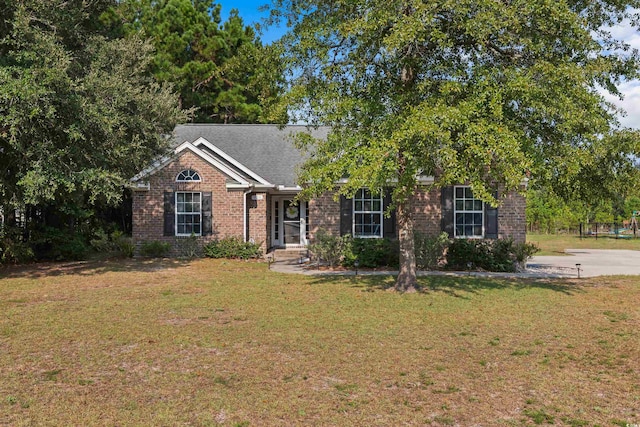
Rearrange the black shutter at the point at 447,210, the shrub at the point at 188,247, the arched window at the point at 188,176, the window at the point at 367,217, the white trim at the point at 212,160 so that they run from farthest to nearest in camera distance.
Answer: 1. the arched window at the point at 188,176
2. the white trim at the point at 212,160
3. the shrub at the point at 188,247
4. the window at the point at 367,217
5. the black shutter at the point at 447,210

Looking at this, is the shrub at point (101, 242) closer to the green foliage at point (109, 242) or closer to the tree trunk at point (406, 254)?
the green foliage at point (109, 242)

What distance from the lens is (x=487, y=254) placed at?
50.4 ft

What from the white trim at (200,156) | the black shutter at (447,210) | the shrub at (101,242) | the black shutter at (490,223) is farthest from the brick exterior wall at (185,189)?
the black shutter at (490,223)

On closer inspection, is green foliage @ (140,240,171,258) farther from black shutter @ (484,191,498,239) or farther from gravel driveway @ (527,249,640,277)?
gravel driveway @ (527,249,640,277)

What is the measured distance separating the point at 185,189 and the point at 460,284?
33.6ft

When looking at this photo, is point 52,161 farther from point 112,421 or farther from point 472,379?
point 472,379

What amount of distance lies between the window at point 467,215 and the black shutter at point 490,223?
6.0 inches

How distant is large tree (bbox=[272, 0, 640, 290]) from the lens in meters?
8.48

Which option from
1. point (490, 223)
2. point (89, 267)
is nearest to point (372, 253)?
point (490, 223)

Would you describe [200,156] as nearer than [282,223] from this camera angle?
Yes

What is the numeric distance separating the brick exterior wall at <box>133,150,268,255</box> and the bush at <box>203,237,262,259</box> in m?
0.38

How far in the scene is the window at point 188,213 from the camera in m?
17.9

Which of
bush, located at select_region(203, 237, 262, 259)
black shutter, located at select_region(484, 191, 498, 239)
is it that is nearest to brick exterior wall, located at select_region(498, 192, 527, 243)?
black shutter, located at select_region(484, 191, 498, 239)

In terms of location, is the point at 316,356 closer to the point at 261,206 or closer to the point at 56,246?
the point at 261,206
